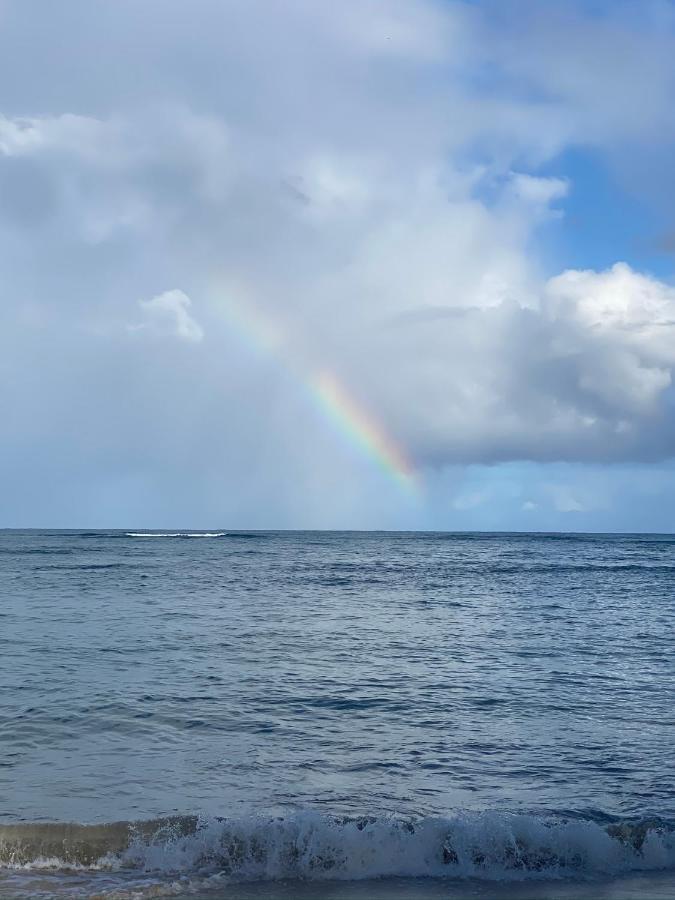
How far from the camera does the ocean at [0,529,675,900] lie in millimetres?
9430

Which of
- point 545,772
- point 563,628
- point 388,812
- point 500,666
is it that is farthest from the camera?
point 563,628

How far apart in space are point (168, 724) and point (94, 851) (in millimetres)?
5415

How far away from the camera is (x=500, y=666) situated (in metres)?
21.5

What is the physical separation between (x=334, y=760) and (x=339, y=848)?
3337 mm

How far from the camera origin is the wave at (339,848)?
9.44m

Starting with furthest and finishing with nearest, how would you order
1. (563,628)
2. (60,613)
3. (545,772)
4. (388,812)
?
(60,613), (563,628), (545,772), (388,812)

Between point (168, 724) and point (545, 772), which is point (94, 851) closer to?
point (168, 724)

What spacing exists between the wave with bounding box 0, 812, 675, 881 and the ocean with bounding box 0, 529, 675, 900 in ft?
0.08

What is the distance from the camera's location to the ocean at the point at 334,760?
943cm

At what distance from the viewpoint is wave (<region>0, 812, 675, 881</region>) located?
9438 millimetres

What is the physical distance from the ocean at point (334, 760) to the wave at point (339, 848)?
2 centimetres

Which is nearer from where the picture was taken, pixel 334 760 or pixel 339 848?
pixel 339 848

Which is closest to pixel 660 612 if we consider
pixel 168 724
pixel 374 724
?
pixel 374 724

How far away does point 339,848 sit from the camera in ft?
31.8
